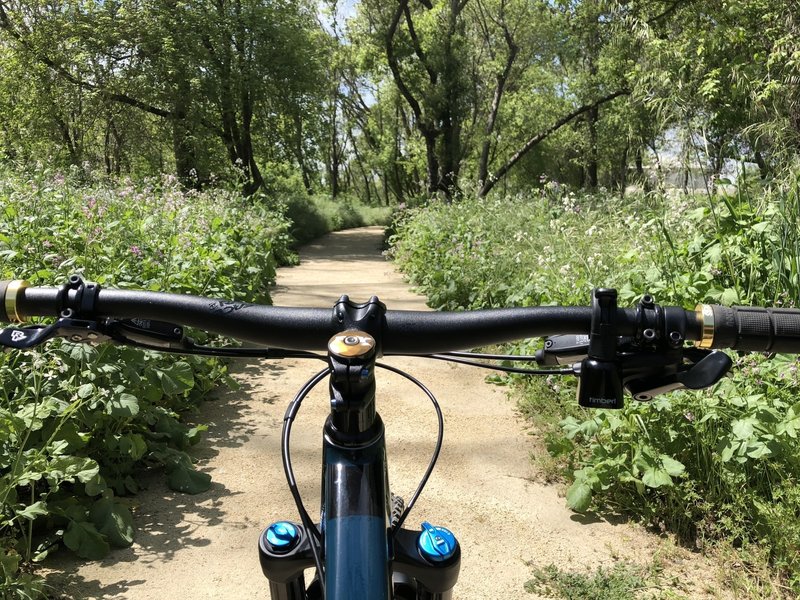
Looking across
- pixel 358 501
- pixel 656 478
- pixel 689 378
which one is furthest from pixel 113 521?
pixel 689 378

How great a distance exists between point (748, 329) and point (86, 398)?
3135mm

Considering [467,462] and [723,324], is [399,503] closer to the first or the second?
[723,324]

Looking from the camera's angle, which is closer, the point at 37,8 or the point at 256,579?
the point at 256,579

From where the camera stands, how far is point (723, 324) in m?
1.08

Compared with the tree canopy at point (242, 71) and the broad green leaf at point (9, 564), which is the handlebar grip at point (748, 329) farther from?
the tree canopy at point (242, 71)

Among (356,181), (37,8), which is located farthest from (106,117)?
(356,181)

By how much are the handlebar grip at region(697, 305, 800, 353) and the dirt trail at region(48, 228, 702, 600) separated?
2.38 m

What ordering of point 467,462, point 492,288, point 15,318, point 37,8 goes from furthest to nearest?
point 37,8
point 492,288
point 467,462
point 15,318

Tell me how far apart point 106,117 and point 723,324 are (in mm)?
22721

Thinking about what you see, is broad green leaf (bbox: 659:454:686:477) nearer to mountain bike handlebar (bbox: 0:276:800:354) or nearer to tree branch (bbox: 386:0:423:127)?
mountain bike handlebar (bbox: 0:276:800:354)

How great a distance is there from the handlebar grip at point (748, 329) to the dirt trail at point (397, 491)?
2.38 metres

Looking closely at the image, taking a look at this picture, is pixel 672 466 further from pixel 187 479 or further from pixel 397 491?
pixel 187 479

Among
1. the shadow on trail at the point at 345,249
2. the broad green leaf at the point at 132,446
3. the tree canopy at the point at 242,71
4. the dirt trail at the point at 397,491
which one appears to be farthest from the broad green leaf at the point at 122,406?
the shadow on trail at the point at 345,249

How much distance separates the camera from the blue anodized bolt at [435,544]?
1.15m
